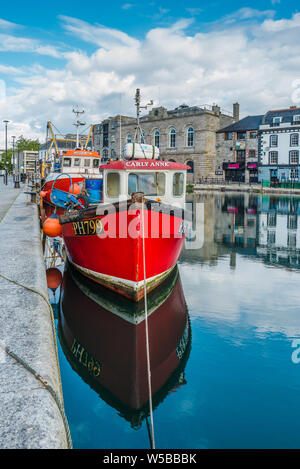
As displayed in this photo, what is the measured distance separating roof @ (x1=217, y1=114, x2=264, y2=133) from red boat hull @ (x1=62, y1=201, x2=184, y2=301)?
52333mm

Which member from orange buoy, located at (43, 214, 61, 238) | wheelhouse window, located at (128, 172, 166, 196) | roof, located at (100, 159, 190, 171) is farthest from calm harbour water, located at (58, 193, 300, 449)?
roof, located at (100, 159, 190, 171)

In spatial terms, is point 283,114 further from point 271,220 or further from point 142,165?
point 142,165

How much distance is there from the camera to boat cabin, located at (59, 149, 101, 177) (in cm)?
2442

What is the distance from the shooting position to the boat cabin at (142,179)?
405 inches

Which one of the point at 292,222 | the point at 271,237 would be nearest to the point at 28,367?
the point at 271,237

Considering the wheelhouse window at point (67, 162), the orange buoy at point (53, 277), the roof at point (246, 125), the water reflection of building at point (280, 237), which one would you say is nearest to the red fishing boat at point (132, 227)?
the orange buoy at point (53, 277)

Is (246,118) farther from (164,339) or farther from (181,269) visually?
(164,339)

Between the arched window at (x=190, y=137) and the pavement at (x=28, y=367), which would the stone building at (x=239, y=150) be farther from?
the pavement at (x=28, y=367)

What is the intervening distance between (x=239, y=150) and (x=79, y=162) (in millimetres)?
39976

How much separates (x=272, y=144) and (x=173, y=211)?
51.2m

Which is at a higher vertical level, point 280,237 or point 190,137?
point 190,137

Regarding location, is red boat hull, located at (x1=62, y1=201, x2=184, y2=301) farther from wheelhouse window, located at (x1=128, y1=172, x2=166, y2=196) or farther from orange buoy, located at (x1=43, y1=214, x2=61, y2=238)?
orange buoy, located at (x1=43, y1=214, x2=61, y2=238)

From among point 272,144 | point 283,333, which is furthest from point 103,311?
point 272,144

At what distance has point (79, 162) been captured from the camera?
81.9 feet
